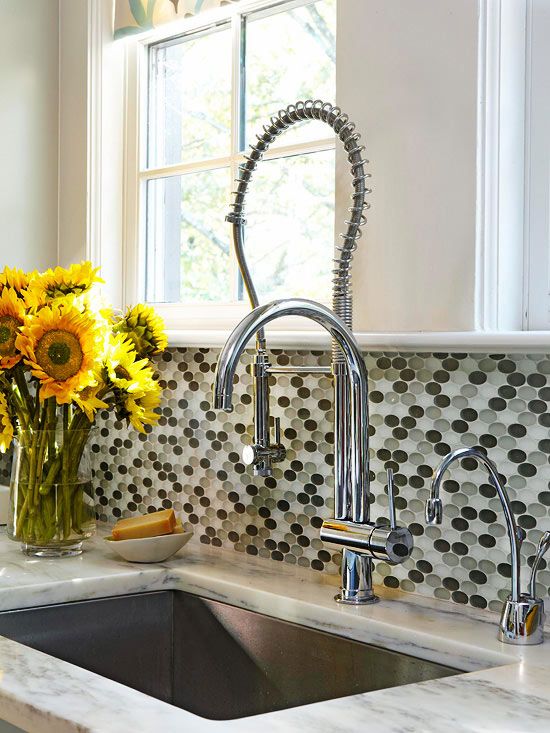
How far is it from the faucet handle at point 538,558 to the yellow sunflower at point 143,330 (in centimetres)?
79

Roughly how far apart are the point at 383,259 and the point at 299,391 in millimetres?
264

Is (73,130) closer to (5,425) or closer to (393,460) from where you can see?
(5,425)

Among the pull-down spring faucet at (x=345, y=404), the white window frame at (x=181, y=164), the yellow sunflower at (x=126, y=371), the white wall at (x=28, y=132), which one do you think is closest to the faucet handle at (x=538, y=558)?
the pull-down spring faucet at (x=345, y=404)

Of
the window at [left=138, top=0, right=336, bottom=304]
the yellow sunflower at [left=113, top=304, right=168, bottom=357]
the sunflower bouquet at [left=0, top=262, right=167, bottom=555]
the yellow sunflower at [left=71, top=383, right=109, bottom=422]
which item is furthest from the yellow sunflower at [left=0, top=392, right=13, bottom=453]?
the window at [left=138, top=0, right=336, bottom=304]

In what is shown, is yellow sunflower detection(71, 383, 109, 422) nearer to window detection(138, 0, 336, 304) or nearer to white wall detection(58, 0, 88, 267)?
window detection(138, 0, 336, 304)

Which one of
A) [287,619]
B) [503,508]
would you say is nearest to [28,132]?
[287,619]

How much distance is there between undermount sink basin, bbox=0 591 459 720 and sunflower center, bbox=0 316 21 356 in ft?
1.32

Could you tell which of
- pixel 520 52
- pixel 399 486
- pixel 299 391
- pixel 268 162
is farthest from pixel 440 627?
pixel 268 162

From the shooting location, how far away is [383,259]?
1523 millimetres

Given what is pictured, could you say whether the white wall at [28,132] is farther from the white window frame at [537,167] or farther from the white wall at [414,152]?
the white window frame at [537,167]

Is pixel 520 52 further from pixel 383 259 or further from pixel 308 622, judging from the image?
pixel 308 622

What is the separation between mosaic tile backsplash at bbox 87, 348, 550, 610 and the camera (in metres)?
1.36

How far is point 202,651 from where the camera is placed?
158 cm

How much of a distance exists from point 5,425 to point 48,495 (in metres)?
0.14
